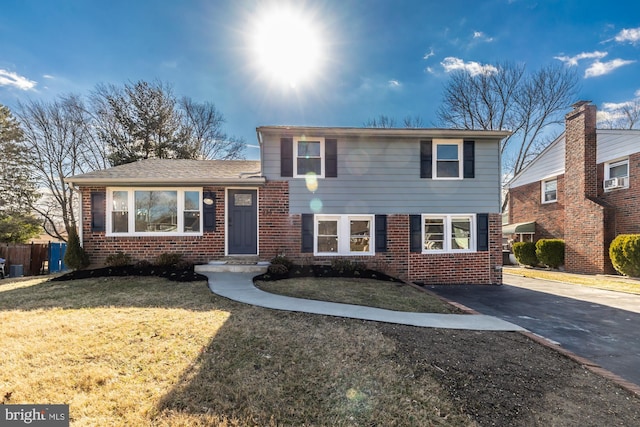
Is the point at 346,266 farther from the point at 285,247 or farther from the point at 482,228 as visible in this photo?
the point at 482,228

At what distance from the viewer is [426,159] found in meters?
9.19

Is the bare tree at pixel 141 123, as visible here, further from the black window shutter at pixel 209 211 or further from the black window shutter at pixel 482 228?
the black window shutter at pixel 482 228

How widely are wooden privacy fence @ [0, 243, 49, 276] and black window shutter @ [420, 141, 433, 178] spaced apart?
16.2 meters

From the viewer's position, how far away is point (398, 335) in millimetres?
4066

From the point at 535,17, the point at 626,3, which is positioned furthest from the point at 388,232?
the point at 626,3

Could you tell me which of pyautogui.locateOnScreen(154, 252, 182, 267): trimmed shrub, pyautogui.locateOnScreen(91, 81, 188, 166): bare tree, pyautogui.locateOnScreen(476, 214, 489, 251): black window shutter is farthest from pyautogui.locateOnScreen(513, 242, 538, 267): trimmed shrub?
pyautogui.locateOnScreen(91, 81, 188, 166): bare tree

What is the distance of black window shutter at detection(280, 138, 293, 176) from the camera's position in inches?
350

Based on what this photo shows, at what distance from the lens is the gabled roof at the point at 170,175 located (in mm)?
8320

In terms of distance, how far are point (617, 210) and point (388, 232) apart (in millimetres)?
10517

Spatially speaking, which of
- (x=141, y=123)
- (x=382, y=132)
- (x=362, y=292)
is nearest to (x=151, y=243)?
(x=362, y=292)

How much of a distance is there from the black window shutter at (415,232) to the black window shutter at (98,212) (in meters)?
Answer: 9.46

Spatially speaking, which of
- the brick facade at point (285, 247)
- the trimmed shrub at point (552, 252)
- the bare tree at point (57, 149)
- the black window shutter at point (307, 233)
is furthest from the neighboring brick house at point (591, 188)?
the bare tree at point (57, 149)

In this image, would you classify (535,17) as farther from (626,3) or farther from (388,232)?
(388,232)

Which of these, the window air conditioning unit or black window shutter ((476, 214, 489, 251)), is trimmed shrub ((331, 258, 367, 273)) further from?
the window air conditioning unit
